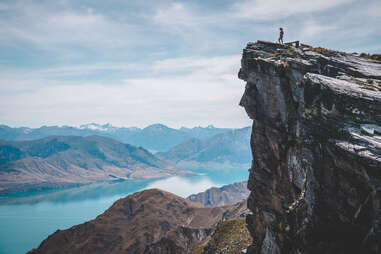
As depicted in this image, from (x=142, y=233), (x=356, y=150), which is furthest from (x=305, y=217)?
(x=142, y=233)

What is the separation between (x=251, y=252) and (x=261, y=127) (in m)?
20.1

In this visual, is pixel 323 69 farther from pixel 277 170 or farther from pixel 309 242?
pixel 309 242

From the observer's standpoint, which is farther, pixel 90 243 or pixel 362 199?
pixel 90 243

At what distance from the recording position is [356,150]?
2025 cm

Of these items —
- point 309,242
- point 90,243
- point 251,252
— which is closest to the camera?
point 309,242

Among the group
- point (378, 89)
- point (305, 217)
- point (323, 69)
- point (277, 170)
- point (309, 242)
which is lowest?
point (309, 242)

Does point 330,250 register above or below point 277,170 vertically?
below

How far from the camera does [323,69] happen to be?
29406mm

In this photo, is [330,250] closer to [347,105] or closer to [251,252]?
[347,105]

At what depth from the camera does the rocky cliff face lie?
2050 cm

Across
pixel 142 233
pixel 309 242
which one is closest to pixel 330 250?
pixel 309 242

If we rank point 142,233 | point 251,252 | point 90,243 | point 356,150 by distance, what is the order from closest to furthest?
point 356,150 < point 251,252 < point 90,243 < point 142,233

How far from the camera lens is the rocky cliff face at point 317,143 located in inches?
807

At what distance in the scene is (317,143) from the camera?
80.1 feet
